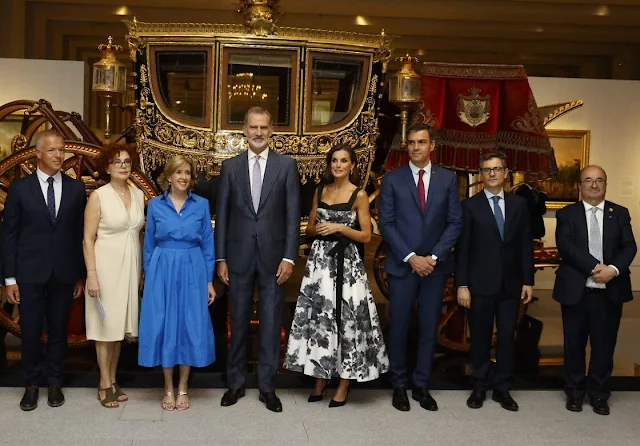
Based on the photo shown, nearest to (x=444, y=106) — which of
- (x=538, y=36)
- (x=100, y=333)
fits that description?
(x=100, y=333)

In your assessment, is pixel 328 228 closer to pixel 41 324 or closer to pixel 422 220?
pixel 422 220

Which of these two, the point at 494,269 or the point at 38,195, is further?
the point at 494,269

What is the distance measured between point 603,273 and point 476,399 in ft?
3.07

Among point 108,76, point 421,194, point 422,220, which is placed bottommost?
point 422,220

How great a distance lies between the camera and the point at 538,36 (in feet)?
37.6

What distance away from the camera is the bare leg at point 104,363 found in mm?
3943

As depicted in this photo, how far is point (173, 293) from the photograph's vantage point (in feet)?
12.7

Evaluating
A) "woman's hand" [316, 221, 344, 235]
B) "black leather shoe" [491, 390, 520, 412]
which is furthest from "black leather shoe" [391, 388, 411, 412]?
"woman's hand" [316, 221, 344, 235]

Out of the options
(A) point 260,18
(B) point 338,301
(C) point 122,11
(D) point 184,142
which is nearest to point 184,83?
(D) point 184,142

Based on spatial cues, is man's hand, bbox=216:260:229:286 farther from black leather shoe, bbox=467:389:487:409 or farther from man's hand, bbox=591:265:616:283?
man's hand, bbox=591:265:616:283

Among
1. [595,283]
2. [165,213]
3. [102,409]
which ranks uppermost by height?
[165,213]

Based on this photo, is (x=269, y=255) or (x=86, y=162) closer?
(x=269, y=255)

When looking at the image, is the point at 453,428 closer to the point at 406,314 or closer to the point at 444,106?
the point at 406,314

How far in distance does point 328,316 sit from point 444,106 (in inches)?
73.0
